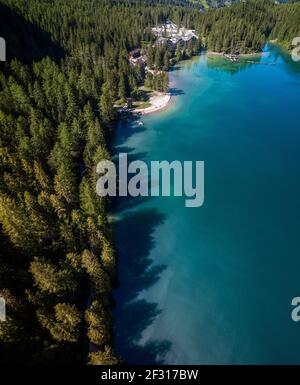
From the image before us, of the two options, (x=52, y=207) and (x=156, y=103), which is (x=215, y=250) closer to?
(x=52, y=207)

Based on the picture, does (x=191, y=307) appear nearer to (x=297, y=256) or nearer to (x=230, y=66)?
(x=297, y=256)

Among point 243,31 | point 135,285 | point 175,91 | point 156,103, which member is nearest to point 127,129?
point 156,103

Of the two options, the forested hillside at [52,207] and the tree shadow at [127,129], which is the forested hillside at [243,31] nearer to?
the forested hillside at [52,207]

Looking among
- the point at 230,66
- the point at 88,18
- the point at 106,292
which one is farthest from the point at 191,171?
the point at 88,18
